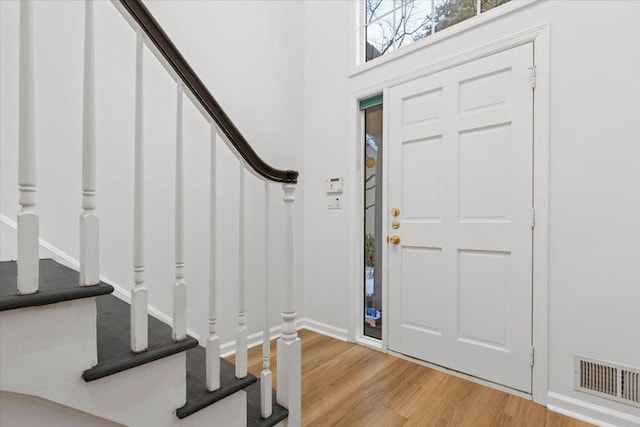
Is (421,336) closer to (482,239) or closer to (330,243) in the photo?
(482,239)

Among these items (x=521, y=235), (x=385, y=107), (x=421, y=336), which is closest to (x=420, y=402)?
(x=421, y=336)

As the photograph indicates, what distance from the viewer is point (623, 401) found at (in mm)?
1509

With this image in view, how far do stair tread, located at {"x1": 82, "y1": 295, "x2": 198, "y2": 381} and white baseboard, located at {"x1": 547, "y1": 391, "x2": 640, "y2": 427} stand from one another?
194cm

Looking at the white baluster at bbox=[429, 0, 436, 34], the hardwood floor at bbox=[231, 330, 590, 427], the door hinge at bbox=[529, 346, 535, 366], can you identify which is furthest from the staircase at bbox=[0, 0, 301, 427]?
the white baluster at bbox=[429, 0, 436, 34]

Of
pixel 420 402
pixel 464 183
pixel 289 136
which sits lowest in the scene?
pixel 420 402

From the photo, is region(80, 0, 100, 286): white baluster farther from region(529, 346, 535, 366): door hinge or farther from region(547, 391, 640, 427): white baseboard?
region(547, 391, 640, 427): white baseboard

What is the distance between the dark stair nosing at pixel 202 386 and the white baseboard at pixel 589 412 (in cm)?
167

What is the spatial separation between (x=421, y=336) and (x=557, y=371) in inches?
30.9

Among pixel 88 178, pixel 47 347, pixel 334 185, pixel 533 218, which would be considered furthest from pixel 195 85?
pixel 533 218

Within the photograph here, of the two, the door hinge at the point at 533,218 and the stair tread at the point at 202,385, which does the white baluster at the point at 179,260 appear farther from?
the door hinge at the point at 533,218

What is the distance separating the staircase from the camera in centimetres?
72

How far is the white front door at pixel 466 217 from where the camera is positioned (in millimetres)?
1834

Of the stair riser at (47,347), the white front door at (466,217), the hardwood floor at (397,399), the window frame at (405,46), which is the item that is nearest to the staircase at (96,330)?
the stair riser at (47,347)

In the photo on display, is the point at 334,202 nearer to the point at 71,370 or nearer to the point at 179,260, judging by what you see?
the point at 179,260
